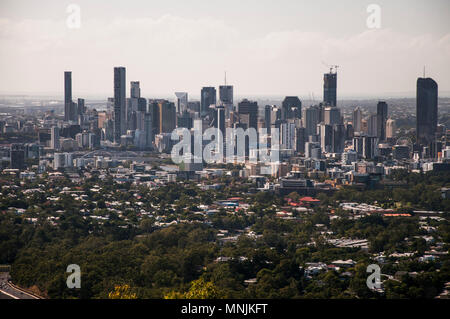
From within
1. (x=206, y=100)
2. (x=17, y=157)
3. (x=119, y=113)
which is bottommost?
(x=17, y=157)

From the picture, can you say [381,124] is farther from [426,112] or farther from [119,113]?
[119,113]

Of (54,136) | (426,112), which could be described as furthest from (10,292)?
(54,136)

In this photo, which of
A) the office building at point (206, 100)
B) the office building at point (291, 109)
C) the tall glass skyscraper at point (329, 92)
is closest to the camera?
the tall glass skyscraper at point (329, 92)

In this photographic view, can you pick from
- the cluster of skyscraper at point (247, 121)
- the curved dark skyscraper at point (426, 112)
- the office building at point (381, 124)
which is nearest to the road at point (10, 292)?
the curved dark skyscraper at point (426, 112)

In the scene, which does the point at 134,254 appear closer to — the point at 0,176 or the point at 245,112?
the point at 0,176

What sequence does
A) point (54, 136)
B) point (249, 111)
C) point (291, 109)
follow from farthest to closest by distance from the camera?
point (291, 109)
point (249, 111)
point (54, 136)

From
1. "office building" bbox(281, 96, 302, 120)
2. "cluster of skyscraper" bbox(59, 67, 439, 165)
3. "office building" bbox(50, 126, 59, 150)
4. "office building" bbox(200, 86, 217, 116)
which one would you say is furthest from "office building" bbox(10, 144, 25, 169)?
"office building" bbox(281, 96, 302, 120)

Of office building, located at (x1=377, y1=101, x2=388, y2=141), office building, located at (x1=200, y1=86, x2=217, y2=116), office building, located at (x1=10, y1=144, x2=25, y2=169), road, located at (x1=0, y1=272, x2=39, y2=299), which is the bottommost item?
road, located at (x1=0, y1=272, x2=39, y2=299)

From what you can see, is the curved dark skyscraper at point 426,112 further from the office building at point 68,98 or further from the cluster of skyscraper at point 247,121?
the office building at point 68,98

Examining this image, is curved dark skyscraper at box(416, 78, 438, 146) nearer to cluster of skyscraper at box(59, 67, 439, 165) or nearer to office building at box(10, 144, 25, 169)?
cluster of skyscraper at box(59, 67, 439, 165)
